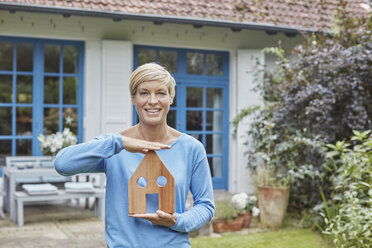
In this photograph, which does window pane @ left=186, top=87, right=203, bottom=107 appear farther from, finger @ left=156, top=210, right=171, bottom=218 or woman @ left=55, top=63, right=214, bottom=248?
finger @ left=156, top=210, right=171, bottom=218

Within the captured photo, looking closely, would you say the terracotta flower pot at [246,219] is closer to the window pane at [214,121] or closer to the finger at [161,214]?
the window pane at [214,121]

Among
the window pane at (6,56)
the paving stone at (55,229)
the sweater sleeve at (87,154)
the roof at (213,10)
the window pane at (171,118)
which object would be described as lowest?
the paving stone at (55,229)

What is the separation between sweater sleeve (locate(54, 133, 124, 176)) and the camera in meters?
1.71

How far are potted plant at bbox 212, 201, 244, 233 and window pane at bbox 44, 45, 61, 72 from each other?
3.51 meters

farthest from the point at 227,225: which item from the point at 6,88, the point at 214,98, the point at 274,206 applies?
the point at 6,88

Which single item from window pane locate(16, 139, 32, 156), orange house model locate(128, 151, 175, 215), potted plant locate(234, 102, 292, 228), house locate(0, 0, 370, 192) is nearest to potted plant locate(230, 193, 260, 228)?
potted plant locate(234, 102, 292, 228)

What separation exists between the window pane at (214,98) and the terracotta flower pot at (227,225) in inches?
124

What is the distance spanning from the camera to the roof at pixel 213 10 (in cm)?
713

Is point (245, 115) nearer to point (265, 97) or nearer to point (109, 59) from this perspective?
point (265, 97)

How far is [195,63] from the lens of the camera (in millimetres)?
8734

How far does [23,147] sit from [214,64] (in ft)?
11.6

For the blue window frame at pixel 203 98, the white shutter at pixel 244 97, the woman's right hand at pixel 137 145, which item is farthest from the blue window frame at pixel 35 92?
the woman's right hand at pixel 137 145

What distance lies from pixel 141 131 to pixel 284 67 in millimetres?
5636

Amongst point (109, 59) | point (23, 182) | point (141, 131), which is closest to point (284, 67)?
point (109, 59)
